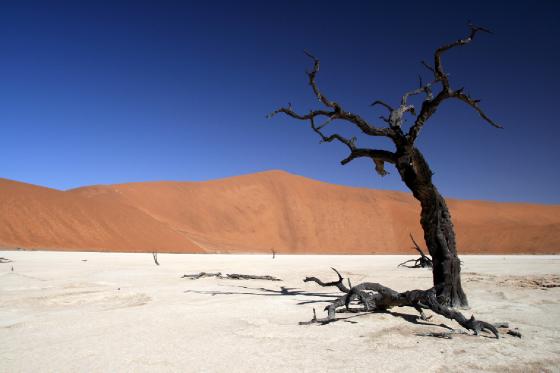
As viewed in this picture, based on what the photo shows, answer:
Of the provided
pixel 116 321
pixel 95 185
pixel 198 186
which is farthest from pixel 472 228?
pixel 116 321

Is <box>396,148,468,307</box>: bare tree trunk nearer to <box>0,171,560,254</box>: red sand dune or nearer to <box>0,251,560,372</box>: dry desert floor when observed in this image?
<box>0,251,560,372</box>: dry desert floor

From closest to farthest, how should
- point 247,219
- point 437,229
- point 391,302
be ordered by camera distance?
point 391,302 → point 437,229 → point 247,219

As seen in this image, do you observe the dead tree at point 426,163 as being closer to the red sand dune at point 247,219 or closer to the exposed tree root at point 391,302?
the exposed tree root at point 391,302

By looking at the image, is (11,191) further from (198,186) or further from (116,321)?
(116,321)

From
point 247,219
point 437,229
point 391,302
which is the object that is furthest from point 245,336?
point 247,219

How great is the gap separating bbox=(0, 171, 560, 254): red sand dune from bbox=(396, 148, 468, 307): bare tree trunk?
32.9m

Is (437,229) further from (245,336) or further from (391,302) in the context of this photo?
(245,336)

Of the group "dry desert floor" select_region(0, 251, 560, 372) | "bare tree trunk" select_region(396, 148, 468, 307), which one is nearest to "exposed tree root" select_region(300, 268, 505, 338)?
"dry desert floor" select_region(0, 251, 560, 372)

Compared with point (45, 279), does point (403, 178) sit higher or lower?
higher

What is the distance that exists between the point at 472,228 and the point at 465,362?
5904 cm

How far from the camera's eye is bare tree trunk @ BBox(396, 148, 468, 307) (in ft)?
22.4

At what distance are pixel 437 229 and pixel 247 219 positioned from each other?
5372cm

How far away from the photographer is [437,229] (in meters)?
7.22

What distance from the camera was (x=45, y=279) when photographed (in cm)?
1127
